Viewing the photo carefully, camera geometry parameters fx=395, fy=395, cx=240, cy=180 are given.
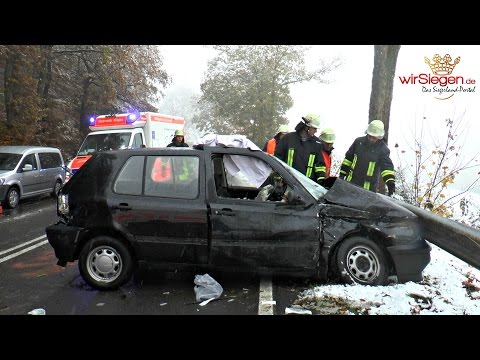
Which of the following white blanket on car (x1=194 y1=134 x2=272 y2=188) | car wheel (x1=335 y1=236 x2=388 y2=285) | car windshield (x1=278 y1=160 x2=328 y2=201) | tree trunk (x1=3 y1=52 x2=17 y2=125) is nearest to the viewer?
car wheel (x1=335 y1=236 x2=388 y2=285)

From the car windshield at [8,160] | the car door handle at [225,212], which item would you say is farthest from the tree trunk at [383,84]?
the car windshield at [8,160]

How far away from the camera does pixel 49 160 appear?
12.5 meters

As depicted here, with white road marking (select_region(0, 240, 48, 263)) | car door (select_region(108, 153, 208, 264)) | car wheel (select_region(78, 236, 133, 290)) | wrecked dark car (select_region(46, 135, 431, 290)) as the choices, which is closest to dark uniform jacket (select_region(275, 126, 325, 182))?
wrecked dark car (select_region(46, 135, 431, 290))

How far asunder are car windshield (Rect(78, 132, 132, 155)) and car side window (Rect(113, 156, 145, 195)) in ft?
25.1

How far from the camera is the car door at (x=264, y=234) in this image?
417cm

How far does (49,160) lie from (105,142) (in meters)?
2.07

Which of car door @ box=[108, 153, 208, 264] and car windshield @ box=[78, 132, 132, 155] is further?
car windshield @ box=[78, 132, 132, 155]

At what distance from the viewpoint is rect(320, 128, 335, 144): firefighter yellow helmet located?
6.54m

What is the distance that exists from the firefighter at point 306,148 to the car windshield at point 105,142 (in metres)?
6.91

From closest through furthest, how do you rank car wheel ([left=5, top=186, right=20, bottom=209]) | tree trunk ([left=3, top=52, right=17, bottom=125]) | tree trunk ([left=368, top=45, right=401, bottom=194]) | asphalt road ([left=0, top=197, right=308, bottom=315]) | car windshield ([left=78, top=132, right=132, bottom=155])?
asphalt road ([left=0, top=197, right=308, bottom=315]) → tree trunk ([left=368, top=45, right=401, bottom=194]) → car wheel ([left=5, top=186, right=20, bottom=209]) → car windshield ([left=78, top=132, right=132, bottom=155]) → tree trunk ([left=3, top=52, right=17, bottom=125])

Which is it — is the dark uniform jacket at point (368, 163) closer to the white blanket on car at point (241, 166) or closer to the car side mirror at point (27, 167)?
the white blanket on car at point (241, 166)

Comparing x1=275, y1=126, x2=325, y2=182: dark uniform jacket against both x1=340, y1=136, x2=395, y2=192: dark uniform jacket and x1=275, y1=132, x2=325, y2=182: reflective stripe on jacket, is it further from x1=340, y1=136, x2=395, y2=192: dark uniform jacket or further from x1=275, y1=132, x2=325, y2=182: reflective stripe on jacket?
x1=340, y1=136, x2=395, y2=192: dark uniform jacket

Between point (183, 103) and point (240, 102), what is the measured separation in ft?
149

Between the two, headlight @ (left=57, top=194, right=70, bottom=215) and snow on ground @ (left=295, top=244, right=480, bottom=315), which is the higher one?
headlight @ (left=57, top=194, right=70, bottom=215)
